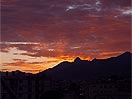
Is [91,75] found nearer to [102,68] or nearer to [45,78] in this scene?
[102,68]

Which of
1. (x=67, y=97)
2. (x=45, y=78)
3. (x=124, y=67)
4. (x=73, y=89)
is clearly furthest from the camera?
(x=124, y=67)

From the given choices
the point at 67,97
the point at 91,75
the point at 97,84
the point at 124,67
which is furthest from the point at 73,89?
the point at 124,67

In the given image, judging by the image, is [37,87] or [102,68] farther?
[102,68]

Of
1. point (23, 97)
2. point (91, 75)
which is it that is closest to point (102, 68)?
point (91, 75)

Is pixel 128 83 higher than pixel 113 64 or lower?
lower

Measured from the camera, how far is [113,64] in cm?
17538

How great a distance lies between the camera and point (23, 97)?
58.2 m

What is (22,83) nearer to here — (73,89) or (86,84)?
(73,89)

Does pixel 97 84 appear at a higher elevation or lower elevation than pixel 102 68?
lower

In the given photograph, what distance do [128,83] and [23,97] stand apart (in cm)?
2781

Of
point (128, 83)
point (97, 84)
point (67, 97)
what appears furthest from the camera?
point (97, 84)

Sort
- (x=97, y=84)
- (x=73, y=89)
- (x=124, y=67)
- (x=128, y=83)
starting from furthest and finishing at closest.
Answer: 1. (x=124, y=67)
2. (x=97, y=84)
3. (x=128, y=83)
4. (x=73, y=89)

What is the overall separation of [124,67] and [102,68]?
12336 mm

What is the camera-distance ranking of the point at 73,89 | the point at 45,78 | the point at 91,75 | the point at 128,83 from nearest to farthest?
the point at 73,89 < the point at 45,78 < the point at 128,83 < the point at 91,75
